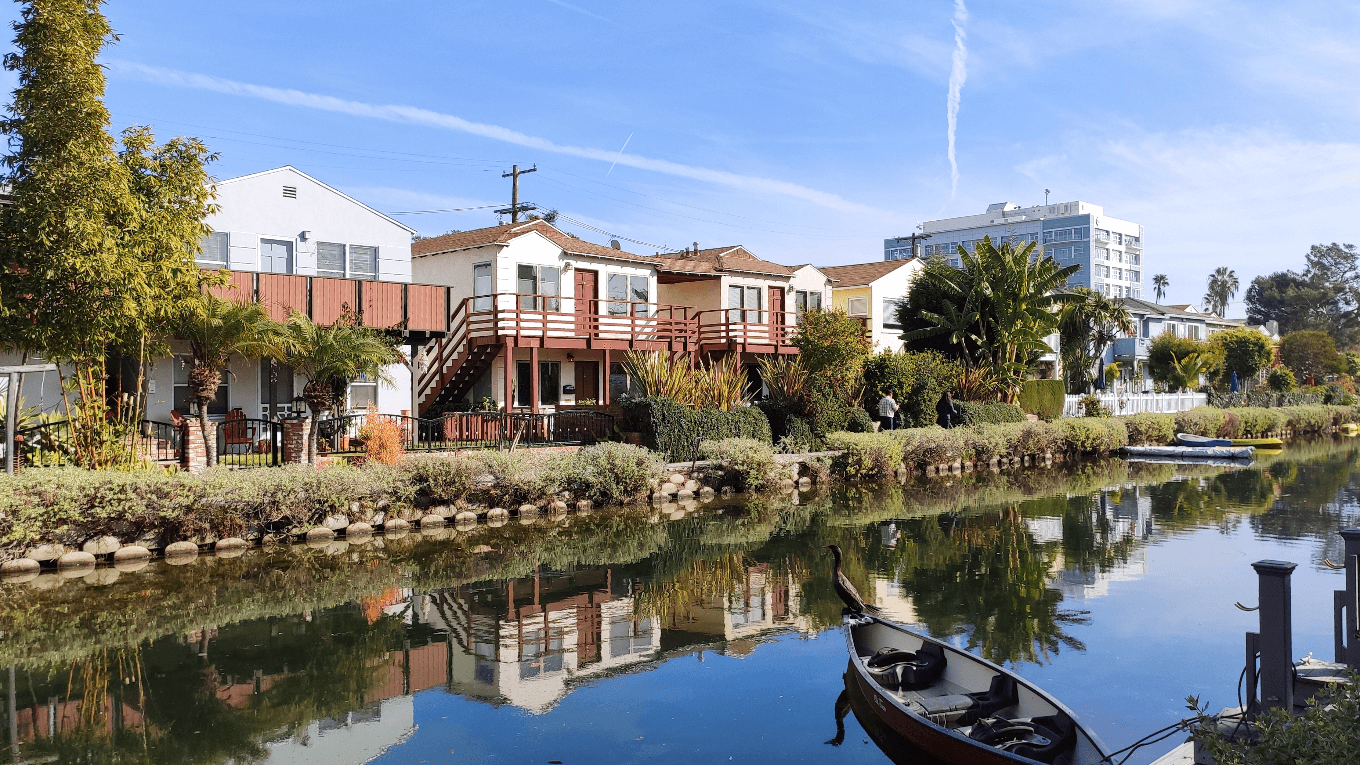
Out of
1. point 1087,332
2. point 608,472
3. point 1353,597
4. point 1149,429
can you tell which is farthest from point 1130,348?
point 1353,597

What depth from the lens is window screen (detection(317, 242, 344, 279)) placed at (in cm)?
2662

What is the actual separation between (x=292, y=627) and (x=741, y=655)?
588cm

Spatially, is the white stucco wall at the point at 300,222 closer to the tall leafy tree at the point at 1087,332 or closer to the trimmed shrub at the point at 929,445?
the trimmed shrub at the point at 929,445

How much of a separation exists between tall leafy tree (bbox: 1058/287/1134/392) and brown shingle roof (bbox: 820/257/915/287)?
961 cm

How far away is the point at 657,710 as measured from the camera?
31.3 feet

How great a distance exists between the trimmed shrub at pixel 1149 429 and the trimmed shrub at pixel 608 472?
88.3ft

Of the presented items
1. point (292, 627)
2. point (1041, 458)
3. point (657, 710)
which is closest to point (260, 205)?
point (292, 627)

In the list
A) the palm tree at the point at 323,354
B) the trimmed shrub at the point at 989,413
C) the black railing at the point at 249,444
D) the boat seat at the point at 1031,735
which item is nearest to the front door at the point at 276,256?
the black railing at the point at 249,444

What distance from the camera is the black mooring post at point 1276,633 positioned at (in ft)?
20.0

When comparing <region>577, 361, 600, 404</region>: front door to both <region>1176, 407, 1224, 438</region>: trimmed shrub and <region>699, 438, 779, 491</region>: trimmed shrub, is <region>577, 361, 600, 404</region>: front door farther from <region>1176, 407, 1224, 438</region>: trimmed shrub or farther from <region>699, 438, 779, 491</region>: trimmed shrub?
<region>1176, 407, 1224, 438</region>: trimmed shrub

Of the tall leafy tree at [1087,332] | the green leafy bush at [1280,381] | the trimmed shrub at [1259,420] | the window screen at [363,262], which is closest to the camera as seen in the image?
the window screen at [363,262]

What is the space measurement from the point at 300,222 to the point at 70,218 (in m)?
10.7

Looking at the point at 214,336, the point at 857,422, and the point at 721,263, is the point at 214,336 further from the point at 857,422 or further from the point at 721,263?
the point at 721,263

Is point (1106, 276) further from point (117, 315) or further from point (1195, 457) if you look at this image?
point (117, 315)
